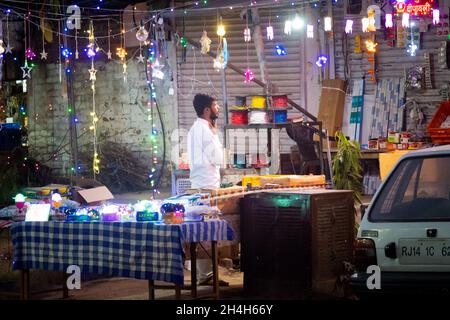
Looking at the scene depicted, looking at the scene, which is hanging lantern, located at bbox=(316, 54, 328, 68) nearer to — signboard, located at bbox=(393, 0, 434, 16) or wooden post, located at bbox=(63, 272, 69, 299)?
signboard, located at bbox=(393, 0, 434, 16)

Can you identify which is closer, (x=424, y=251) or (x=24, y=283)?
(x=424, y=251)

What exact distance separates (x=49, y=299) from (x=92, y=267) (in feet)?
3.75

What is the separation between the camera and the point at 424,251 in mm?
6406

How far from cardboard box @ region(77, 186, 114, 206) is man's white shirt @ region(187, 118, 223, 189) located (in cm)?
141

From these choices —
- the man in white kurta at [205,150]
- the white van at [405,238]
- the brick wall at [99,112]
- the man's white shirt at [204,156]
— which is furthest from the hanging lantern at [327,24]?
the white van at [405,238]

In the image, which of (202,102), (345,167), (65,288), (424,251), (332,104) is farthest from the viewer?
(332,104)

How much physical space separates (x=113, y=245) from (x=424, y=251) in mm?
3202

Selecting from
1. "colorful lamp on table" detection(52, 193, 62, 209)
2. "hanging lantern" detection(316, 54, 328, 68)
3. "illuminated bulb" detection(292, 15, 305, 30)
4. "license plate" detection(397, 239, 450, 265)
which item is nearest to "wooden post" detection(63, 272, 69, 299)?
"colorful lamp on table" detection(52, 193, 62, 209)

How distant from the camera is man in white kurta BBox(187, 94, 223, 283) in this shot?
32.0ft

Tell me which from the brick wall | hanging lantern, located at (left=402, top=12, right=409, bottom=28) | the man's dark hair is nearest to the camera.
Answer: the man's dark hair

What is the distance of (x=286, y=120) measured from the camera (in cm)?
1256

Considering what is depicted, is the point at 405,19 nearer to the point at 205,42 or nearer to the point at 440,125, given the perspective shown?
the point at 440,125

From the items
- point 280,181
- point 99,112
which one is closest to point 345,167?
point 280,181

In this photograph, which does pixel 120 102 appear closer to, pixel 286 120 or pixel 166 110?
pixel 166 110
